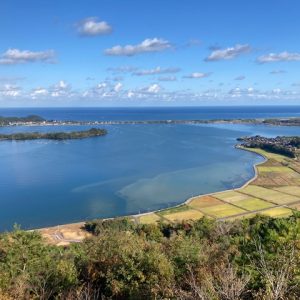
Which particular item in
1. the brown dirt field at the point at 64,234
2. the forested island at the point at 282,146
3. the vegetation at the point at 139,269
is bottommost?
the brown dirt field at the point at 64,234

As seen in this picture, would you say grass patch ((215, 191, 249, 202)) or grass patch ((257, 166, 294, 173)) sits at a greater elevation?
grass patch ((257, 166, 294, 173))

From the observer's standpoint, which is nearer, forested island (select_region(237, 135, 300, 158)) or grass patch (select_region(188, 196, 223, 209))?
grass patch (select_region(188, 196, 223, 209))

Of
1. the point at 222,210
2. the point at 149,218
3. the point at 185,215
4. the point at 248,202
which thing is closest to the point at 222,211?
the point at 222,210

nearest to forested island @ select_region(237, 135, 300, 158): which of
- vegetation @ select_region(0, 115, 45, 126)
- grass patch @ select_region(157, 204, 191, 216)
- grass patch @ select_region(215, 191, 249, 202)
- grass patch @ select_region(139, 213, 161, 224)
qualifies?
grass patch @ select_region(215, 191, 249, 202)

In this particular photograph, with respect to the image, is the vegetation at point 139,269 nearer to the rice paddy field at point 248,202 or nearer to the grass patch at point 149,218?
the grass patch at point 149,218

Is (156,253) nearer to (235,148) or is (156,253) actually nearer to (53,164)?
(53,164)

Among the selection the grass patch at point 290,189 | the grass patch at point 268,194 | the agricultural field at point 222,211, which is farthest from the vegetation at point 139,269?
the grass patch at point 290,189

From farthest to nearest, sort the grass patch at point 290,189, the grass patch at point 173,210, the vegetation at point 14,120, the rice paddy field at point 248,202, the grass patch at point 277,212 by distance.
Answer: the vegetation at point 14,120, the grass patch at point 290,189, the grass patch at point 173,210, the grass patch at point 277,212, the rice paddy field at point 248,202

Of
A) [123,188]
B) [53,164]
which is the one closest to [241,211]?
[123,188]

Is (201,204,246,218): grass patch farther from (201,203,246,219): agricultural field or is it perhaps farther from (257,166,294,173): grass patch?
(257,166,294,173): grass patch
